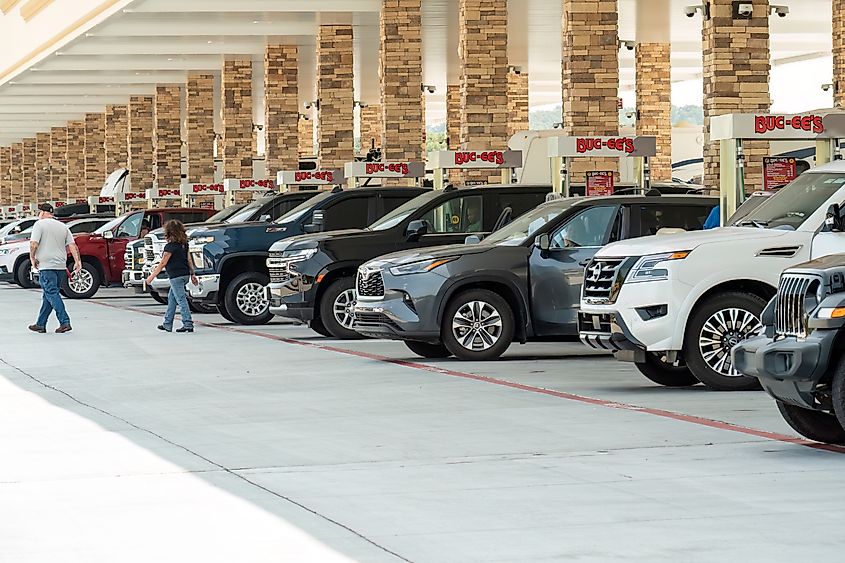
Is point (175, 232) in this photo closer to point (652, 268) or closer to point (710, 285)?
point (652, 268)

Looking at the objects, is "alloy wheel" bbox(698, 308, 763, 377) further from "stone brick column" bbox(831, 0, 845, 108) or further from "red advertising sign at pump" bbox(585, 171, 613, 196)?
"stone brick column" bbox(831, 0, 845, 108)

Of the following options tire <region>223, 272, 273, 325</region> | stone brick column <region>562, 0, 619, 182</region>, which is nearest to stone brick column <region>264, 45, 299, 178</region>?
stone brick column <region>562, 0, 619, 182</region>

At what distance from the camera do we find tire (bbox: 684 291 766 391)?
45.3 feet

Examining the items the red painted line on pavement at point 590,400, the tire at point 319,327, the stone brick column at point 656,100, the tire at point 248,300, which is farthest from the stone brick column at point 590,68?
the stone brick column at point 656,100

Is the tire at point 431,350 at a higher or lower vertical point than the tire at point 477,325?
lower

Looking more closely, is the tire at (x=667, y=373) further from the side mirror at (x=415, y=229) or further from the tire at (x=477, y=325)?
the side mirror at (x=415, y=229)

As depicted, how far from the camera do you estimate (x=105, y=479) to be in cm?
966

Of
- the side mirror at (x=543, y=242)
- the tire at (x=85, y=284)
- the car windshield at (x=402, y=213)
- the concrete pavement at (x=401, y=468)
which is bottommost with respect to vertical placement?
the concrete pavement at (x=401, y=468)

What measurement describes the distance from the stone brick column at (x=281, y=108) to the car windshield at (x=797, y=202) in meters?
32.0

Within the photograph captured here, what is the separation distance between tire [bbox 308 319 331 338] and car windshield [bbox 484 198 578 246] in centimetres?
399

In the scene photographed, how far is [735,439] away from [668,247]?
10.5 feet

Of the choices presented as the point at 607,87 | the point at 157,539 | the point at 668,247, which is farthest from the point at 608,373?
the point at 607,87

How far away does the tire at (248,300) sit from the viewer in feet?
81.2

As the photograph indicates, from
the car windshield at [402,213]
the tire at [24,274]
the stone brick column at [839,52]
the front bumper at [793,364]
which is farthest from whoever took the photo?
the tire at [24,274]
